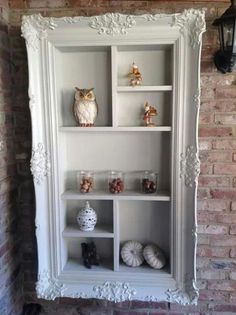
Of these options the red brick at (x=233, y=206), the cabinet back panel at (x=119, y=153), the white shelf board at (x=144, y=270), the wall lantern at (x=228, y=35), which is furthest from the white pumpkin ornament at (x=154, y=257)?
the wall lantern at (x=228, y=35)

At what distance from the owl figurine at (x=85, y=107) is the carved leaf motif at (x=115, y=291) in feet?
2.86

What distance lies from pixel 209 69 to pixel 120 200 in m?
0.85

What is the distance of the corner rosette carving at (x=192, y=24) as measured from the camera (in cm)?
138

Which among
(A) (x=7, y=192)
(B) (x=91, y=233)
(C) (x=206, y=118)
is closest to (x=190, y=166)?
(C) (x=206, y=118)

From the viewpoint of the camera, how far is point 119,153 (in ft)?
5.45

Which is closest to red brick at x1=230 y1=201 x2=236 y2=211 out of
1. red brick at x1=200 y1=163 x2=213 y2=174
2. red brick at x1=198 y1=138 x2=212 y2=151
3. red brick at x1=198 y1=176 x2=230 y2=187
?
red brick at x1=198 y1=176 x2=230 y2=187

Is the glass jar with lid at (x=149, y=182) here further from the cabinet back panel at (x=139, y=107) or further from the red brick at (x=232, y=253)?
the red brick at (x=232, y=253)

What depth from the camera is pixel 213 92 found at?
5.07 feet

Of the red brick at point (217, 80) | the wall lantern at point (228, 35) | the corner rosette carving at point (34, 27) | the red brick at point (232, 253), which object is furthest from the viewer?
the red brick at point (232, 253)

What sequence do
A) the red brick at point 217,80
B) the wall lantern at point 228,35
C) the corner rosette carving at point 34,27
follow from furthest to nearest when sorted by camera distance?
the red brick at point 217,80 → the corner rosette carving at point 34,27 → the wall lantern at point 228,35

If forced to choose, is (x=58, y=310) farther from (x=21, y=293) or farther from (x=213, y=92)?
(x=213, y=92)

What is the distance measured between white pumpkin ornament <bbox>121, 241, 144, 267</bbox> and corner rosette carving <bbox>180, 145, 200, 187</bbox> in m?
0.48

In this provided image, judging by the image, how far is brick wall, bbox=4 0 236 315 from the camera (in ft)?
5.04

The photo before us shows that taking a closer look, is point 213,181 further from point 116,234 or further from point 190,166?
point 116,234
